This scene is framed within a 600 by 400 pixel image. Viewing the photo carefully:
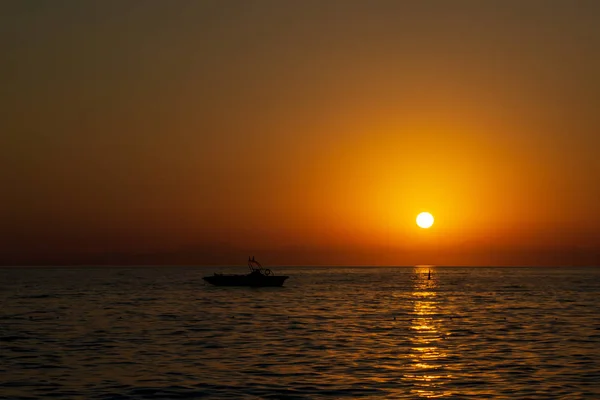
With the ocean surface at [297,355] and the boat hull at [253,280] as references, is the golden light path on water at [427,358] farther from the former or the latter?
the boat hull at [253,280]

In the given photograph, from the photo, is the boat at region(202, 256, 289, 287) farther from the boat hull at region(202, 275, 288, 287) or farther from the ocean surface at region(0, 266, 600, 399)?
the ocean surface at region(0, 266, 600, 399)

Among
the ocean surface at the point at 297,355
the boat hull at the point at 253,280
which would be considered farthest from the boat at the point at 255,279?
the ocean surface at the point at 297,355

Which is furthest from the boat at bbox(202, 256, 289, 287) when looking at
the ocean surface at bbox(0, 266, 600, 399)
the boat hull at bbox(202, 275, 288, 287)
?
the ocean surface at bbox(0, 266, 600, 399)

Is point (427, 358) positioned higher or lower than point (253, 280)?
lower

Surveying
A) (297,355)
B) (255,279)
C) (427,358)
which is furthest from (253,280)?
(427,358)

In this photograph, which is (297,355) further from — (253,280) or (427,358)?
(253,280)

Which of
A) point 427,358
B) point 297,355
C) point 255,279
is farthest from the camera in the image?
point 255,279

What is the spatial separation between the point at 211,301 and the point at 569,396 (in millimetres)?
76854

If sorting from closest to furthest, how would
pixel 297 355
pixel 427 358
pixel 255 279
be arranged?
pixel 427 358, pixel 297 355, pixel 255 279

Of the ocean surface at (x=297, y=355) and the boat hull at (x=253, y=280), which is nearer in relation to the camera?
the ocean surface at (x=297, y=355)

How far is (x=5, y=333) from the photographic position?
200ft

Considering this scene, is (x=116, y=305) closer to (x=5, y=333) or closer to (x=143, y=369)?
(x=5, y=333)

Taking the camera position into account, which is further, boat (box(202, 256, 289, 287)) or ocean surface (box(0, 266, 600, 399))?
boat (box(202, 256, 289, 287))

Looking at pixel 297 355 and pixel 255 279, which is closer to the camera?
pixel 297 355
